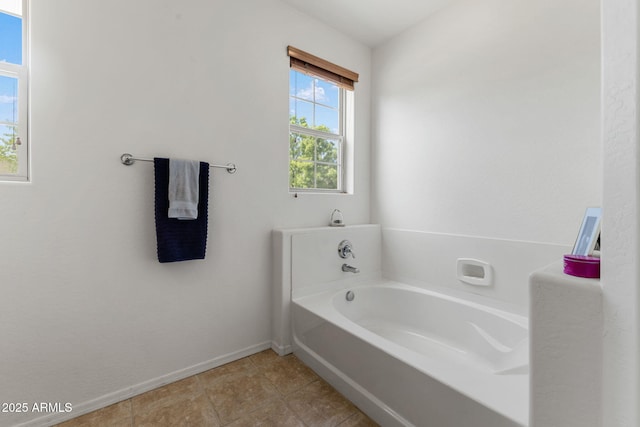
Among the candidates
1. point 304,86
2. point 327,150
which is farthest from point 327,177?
point 304,86

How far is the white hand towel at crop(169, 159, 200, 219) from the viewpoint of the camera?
161 cm

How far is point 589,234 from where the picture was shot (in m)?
0.93

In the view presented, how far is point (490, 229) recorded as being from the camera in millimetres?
1935

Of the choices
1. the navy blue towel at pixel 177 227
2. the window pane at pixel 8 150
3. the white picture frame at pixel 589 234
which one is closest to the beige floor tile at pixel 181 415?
the navy blue towel at pixel 177 227

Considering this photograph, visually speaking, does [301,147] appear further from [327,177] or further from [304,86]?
[304,86]

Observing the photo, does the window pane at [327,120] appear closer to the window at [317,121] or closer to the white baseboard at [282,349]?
the window at [317,121]

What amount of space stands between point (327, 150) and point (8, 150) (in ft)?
6.68

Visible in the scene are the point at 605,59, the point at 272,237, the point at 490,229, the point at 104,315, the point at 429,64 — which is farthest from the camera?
the point at 429,64

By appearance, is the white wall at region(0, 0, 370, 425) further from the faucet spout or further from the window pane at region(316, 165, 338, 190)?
the faucet spout

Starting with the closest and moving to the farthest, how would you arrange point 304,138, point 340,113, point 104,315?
point 104,315
point 304,138
point 340,113

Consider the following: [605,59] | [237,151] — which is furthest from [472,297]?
[237,151]

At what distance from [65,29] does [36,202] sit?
2.89 ft

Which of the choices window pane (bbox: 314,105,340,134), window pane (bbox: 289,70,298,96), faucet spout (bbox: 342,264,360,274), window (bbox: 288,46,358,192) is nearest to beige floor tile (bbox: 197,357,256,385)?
faucet spout (bbox: 342,264,360,274)

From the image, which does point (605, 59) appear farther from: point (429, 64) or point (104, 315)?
point (104, 315)
